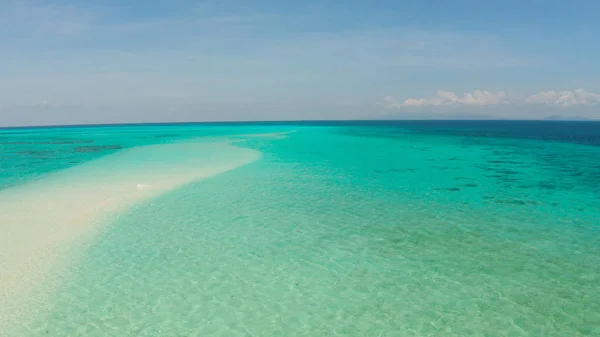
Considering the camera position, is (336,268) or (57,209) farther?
(57,209)

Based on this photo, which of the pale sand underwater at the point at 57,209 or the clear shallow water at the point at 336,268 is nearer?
the clear shallow water at the point at 336,268

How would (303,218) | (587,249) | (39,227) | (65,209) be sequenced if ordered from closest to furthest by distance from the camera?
(587,249)
(39,227)
(303,218)
(65,209)

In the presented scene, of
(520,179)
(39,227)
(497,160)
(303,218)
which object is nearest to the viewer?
(39,227)

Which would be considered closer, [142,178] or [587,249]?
[587,249]

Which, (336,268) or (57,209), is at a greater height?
(57,209)

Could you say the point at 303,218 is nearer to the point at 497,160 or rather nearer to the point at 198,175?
the point at 198,175

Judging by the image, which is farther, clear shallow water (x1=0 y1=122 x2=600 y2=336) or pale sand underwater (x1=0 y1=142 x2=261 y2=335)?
pale sand underwater (x1=0 y1=142 x2=261 y2=335)

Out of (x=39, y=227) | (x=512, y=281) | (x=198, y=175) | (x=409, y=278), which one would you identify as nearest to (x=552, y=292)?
(x=512, y=281)
